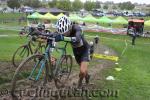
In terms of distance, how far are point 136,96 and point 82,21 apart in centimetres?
4972

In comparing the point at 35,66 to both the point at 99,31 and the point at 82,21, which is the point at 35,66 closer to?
the point at 99,31

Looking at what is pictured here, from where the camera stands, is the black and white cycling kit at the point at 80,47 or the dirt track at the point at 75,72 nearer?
the black and white cycling kit at the point at 80,47

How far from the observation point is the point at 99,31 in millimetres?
51156

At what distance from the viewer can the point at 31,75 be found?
829 cm

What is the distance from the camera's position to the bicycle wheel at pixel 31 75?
7965 mm

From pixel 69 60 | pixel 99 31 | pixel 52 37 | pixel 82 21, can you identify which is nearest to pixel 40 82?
pixel 52 37

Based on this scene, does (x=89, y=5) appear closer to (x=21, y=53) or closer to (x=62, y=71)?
(x=21, y=53)

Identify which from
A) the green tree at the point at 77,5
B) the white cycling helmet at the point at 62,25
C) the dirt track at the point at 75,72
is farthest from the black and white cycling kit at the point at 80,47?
the green tree at the point at 77,5

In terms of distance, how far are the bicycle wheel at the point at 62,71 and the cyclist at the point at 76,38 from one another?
1.36 feet

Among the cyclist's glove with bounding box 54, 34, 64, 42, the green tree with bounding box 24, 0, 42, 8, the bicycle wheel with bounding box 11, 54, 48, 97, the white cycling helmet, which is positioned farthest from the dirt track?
the green tree with bounding box 24, 0, 42, 8

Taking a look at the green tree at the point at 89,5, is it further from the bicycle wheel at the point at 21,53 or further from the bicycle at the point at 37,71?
the bicycle at the point at 37,71

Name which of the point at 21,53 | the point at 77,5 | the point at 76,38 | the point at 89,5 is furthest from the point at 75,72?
the point at 89,5

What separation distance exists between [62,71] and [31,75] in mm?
2019

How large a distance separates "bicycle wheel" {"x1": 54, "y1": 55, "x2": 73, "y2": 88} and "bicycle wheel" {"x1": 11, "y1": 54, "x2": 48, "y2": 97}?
2.91 feet
